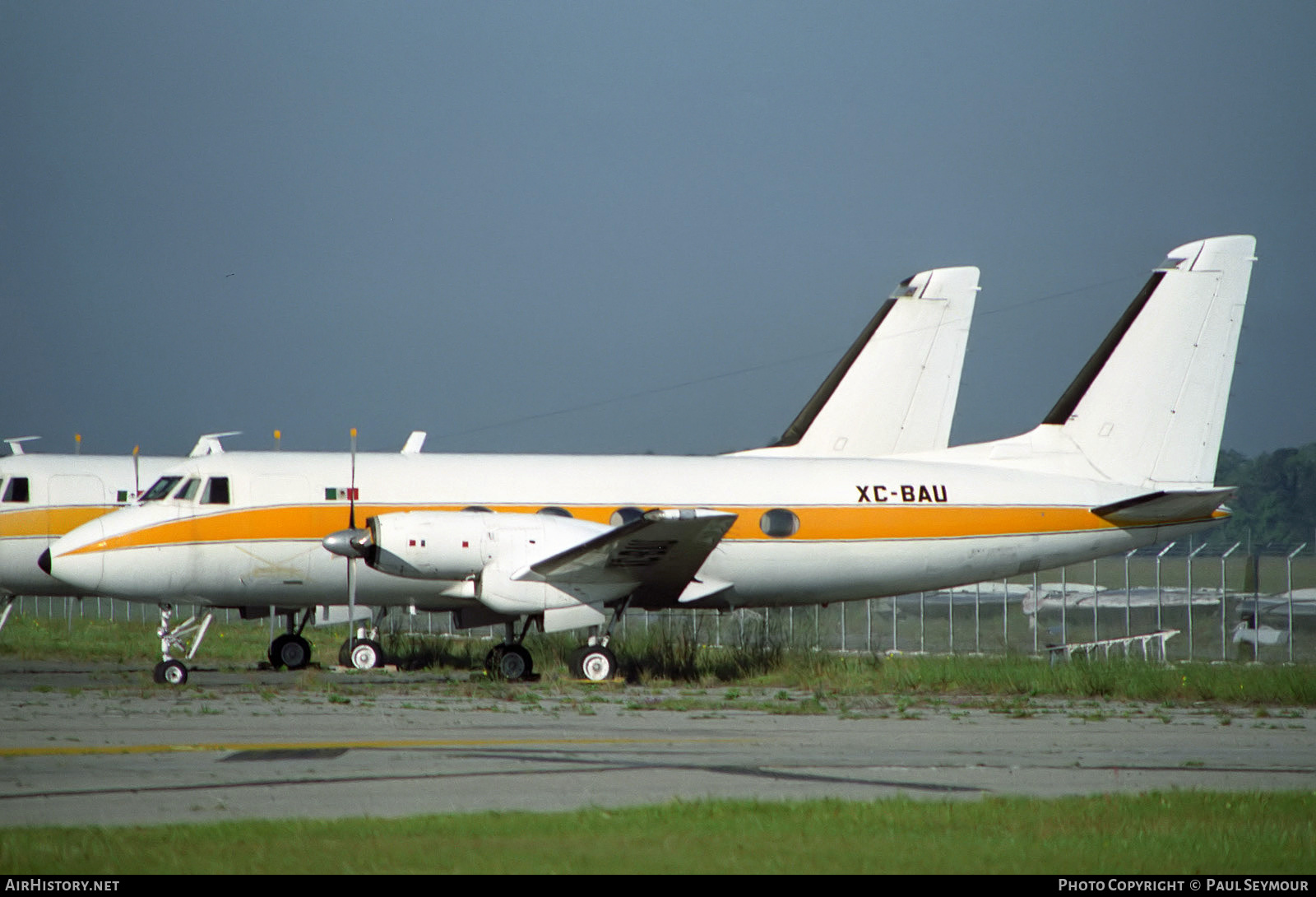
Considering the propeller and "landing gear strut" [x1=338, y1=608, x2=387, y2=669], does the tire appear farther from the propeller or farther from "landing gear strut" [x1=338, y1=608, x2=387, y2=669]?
"landing gear strut" [x1=338, y1=608, x2=387, y2=669]

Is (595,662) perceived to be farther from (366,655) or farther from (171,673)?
(171,673)

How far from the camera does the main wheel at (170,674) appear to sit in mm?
19266

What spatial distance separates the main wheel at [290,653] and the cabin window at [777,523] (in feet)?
28.3

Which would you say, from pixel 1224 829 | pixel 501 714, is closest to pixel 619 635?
pixel 501 714

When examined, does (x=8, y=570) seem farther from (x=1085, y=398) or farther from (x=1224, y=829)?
(x=1224, y=829)

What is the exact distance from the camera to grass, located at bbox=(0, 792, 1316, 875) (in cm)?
732

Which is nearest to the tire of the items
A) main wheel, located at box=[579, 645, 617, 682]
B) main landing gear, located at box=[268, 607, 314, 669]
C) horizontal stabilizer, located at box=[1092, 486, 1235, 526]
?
main landing gear, located at box=[268, 607, 314, 669]

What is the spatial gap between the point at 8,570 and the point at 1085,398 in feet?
63.6

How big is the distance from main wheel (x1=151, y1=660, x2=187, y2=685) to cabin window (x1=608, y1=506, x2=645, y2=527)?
6754 millimetres

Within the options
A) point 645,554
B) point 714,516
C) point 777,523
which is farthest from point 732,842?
point 777,523

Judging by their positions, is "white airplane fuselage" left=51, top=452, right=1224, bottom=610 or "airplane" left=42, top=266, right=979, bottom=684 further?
"white airplane fuselage" left=51, top=452, right=1224, bottom=610

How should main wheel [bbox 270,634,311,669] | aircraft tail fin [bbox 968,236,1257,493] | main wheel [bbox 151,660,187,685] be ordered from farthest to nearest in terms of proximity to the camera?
main wheel [bbox 270,634,311,669] → aircraft tail fin [bbox 968,236,1257,493] → main wheel [bbox 151,660,187,685]

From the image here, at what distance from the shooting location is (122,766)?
430 inches

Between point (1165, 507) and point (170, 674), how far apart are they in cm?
1542
